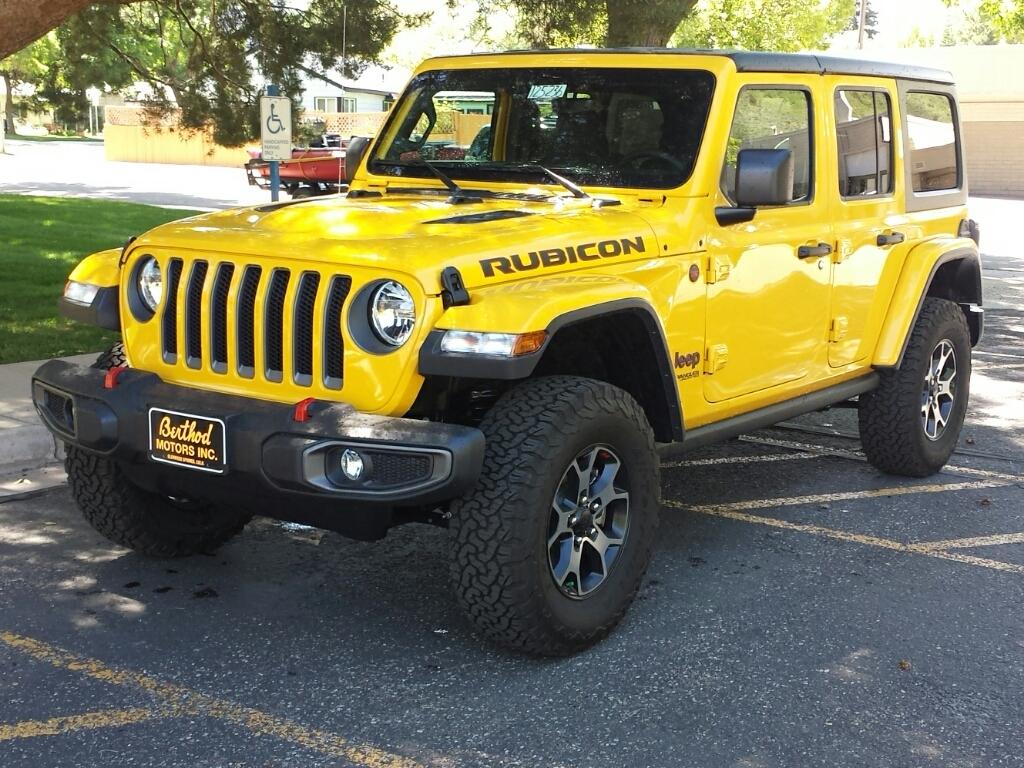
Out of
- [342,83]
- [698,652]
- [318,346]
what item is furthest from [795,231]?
[342,83]

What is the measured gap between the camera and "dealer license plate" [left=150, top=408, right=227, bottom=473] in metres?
3.90

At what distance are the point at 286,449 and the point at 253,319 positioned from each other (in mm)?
542

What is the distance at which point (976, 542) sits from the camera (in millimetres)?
5598

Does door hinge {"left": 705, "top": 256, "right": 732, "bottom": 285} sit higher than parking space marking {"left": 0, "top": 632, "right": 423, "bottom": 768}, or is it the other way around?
door hinge {"left": 705, "top": 256, "right": 732, "bottom": 285}

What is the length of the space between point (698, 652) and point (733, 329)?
135 centimetres

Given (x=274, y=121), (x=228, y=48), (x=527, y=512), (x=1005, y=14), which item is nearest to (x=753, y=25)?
(x=1005, y=14)

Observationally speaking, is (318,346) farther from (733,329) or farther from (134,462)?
(733,329)

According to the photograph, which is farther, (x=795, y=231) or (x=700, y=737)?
(x=795, y=231)

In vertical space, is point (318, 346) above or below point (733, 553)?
above

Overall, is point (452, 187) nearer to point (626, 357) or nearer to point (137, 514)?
point (626, 357)

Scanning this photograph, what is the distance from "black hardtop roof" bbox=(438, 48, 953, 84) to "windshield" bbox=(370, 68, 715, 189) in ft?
0.43

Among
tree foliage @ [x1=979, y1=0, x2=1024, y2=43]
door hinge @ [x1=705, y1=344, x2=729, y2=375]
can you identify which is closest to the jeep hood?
door hinge @ [x1=705, y1=344, x2=729, y2=375]

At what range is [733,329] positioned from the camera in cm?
500

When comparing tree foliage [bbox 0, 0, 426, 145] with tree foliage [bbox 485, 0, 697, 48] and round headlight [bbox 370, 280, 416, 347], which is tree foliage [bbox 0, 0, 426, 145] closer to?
tree foliage [bbox 485, 0, 697, 48]
